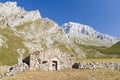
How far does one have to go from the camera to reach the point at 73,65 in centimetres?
4966

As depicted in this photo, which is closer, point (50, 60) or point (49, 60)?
point (49, 60)

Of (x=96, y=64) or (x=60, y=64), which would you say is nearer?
(x=96, y=64)

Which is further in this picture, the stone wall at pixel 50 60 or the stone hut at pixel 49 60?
the stone wall at pixel 50 60

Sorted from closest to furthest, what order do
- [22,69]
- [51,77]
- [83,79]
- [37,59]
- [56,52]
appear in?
[83,79]
[51,77]
[22,69]
[37,59]
[56,52]

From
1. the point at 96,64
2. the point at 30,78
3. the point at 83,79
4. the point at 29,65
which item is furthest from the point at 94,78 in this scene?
the point at 29,65

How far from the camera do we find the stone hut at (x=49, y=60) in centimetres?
4544

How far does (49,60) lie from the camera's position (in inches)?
1889

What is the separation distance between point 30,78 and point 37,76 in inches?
60.9

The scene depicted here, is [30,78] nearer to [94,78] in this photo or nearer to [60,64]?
[94,78]

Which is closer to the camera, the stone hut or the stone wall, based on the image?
the stone hut

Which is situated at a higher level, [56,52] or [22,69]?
[56,52]

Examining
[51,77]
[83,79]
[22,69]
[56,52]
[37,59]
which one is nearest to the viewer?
[83,79]

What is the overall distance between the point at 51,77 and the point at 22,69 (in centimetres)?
867

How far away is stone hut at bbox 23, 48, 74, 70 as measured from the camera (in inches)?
1789
